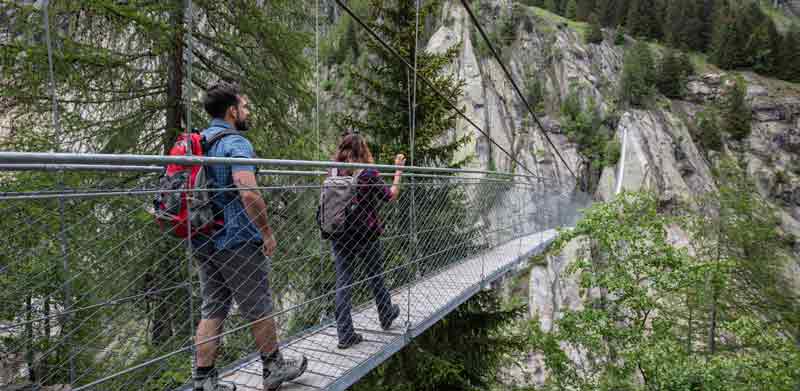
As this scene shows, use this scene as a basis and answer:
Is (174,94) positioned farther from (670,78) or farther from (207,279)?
(670,78)

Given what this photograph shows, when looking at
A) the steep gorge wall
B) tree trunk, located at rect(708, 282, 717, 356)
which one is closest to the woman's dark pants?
tree trunk, located at rect(708, 282, 717, 356)

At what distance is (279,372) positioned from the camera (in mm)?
1785

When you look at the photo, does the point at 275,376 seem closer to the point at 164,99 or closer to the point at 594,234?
the point at 164,99

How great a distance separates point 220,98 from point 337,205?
77 cm

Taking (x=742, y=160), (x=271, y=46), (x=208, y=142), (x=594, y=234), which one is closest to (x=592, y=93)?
(x=742, y=160)

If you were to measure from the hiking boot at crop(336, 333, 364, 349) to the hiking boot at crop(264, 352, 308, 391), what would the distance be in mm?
426

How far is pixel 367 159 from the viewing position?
2.42 m

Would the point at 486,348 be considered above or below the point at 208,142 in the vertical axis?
below

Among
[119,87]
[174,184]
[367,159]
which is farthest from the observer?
[119,87]

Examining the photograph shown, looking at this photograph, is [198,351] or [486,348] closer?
[198,351]

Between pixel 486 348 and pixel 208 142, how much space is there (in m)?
5.41

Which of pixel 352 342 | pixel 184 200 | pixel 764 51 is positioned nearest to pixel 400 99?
pixel 352 342

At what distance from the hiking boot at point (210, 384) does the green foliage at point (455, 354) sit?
11.9 feet

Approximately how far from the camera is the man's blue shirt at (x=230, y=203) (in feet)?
5.39
